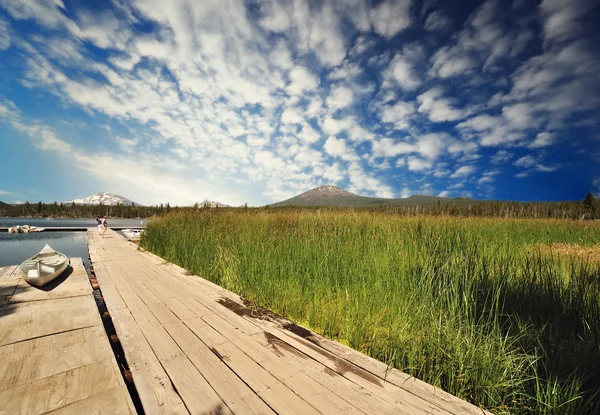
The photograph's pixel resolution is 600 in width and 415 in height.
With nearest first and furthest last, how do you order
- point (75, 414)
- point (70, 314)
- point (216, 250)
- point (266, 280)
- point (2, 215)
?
point (75, 414), point (70, 314), point (266, 280), point (216, 250), point (2, 215)

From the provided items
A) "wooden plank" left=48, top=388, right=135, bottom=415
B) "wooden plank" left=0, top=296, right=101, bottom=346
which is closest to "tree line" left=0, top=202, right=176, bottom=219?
"wooden plank" left=0, top=296, right=101, bottom=346

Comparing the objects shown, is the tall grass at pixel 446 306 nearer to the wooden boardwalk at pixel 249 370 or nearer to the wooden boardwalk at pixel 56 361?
the wooden boardwalk at pixel 249 370

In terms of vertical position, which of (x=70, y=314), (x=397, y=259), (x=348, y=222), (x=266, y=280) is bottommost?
(x=70, y=314)

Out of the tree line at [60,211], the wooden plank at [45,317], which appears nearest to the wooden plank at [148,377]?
the wooden plank at [45,317]

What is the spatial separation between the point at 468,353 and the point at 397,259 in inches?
86.0

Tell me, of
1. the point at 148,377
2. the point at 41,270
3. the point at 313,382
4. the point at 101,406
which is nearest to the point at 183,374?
the point at 148,377

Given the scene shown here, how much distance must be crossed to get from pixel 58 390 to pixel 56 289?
3.42 m

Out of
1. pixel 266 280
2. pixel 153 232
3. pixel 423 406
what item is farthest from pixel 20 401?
pixel 153 232

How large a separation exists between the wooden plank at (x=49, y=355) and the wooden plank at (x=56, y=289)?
1.82 m

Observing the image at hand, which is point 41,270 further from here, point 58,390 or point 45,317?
point 58,390

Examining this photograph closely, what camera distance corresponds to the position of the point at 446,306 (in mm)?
2818

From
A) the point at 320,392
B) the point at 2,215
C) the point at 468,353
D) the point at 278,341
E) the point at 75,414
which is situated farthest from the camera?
the point at 2,215

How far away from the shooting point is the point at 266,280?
396 cm

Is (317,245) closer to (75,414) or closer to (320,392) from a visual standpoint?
(320,392)
